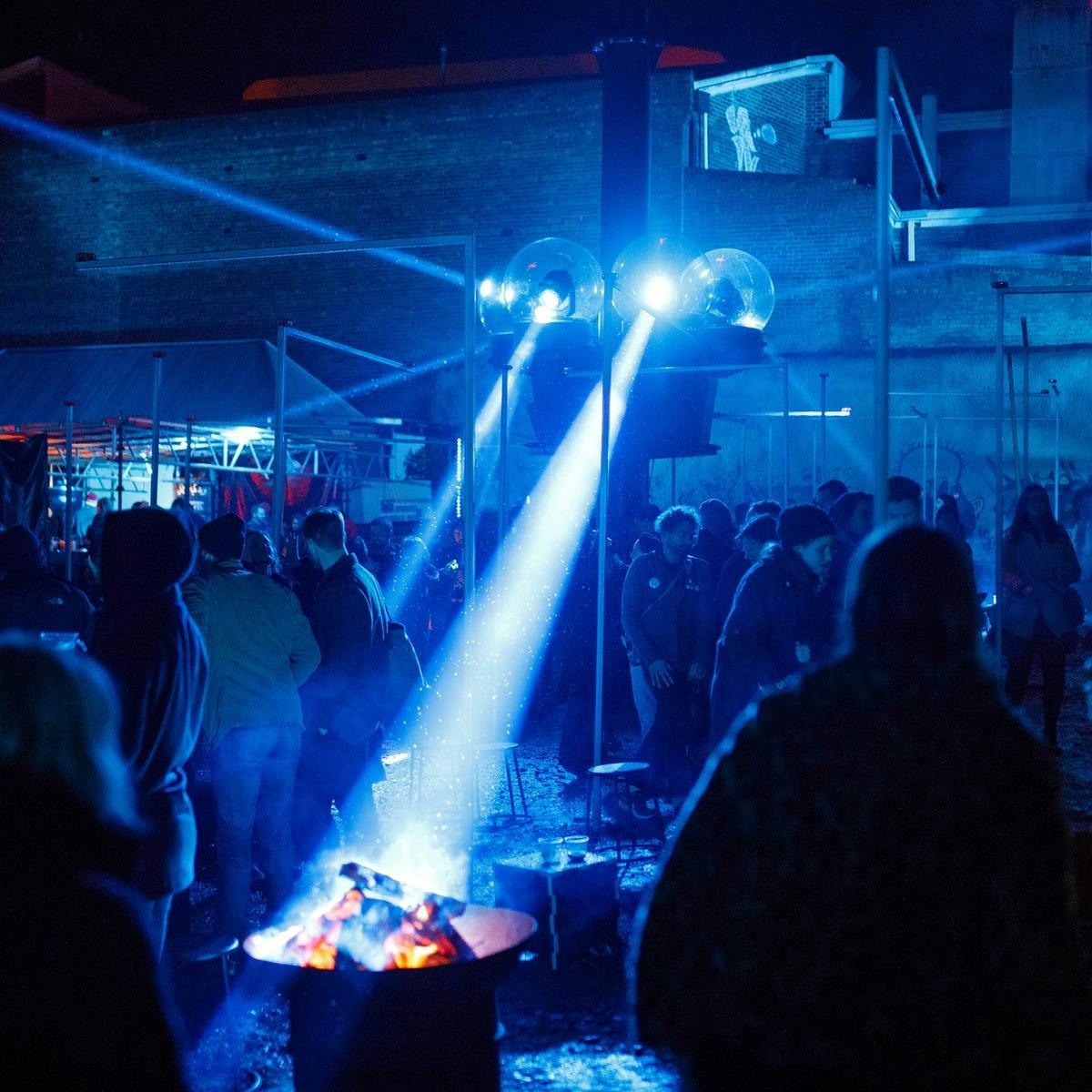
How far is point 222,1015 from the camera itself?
196 inches

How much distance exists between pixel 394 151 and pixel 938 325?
32.0 feet

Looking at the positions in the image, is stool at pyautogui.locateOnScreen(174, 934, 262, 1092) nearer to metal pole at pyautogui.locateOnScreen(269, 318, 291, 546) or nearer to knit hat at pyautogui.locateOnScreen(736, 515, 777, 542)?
metal pole at pyautogui.locateOnScreen(269, 318, 291, 546)

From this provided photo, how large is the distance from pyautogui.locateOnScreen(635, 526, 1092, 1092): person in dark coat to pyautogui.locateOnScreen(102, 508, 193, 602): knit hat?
2.09 meters

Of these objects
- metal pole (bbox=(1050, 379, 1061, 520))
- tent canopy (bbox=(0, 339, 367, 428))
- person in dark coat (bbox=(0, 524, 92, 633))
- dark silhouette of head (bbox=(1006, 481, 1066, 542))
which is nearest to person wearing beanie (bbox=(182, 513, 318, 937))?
person in dark coat (bbox=(0, 524, 92, 633))

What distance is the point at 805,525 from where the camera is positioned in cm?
582

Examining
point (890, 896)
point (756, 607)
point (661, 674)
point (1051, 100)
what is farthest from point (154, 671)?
point (1051, 100)

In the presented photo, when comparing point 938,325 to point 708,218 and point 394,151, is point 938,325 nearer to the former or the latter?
point 708,218

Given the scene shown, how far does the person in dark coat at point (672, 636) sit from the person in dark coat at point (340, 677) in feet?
6.85

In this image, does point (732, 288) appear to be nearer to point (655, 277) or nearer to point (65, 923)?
point (655, 277)

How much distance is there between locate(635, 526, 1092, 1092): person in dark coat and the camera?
6.76 feet

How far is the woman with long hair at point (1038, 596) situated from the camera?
8.81 meters

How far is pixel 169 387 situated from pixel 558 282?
32.7 feet

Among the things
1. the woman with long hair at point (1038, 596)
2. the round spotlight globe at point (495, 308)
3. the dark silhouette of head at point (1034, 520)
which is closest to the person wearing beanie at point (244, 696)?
the round spotlight globe at point (495, 308)

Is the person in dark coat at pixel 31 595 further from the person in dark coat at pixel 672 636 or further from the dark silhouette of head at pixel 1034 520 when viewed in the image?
the dark silhouette of head at pixel 1034 520
